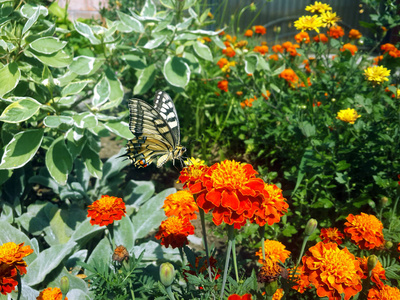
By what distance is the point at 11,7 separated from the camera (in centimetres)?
221

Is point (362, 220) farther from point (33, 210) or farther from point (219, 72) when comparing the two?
point (219, 72)

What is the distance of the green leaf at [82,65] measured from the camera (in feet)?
7.38

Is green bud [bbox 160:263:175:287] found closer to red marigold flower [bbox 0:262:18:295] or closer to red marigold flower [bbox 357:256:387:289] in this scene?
red marigold flower [bbox 0:262:18:295]

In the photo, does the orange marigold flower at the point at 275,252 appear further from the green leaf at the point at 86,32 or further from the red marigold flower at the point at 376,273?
the green leaf at the point at 86,32

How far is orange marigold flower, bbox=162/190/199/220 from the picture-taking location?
1360mm

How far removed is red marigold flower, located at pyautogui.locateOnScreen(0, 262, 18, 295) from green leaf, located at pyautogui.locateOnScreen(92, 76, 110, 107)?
1.31 metres

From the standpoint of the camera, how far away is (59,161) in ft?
6.78

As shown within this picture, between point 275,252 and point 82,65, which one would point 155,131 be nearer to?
point 82,65

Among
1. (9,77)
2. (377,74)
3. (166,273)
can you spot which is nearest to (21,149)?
(9,77)

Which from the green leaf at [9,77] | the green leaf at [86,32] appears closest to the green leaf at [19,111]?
the green leaf at [9,77]

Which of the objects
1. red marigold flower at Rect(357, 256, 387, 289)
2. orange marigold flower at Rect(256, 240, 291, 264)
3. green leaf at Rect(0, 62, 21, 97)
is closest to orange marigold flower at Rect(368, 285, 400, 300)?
red marigold flower at Rect(357, 256, 387, 289)

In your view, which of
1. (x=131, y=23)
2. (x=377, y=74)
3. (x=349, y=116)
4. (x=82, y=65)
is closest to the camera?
(x=349, y=116)

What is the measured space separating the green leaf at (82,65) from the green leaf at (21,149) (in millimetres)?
458

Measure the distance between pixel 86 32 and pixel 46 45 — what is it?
1.43 ft
